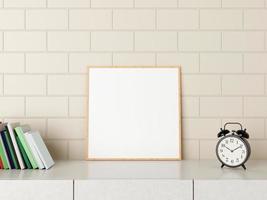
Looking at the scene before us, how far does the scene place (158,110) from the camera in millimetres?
2084

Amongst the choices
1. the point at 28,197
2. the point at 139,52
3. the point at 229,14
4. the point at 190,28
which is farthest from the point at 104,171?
the point at 229,14

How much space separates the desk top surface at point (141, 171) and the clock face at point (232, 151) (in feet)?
0.11

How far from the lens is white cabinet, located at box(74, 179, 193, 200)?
5.03 ft

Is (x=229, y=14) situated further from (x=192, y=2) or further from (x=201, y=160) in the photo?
(x=201, y=160)

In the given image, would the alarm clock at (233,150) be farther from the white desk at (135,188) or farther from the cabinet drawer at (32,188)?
the cabinet drawer at (32,188)

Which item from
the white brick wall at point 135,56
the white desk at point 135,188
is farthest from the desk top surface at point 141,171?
the white brick wall at point 135,56

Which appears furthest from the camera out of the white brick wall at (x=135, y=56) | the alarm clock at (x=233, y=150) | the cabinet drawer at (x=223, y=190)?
the white brick wall at (x=135, y=56)

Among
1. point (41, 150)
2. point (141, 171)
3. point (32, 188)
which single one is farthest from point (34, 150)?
point (141, 171)

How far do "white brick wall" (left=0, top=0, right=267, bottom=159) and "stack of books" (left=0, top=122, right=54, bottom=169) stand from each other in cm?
31

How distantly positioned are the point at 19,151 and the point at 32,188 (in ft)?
0.99

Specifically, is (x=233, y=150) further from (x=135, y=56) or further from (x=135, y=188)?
(x=135, y=56)

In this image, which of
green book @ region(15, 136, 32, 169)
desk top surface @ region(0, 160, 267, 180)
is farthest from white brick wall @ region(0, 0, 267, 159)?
green book @ region(15, 136, 32, 169)

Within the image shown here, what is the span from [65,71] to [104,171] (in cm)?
63

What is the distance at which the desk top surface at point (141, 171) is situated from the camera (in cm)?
159
